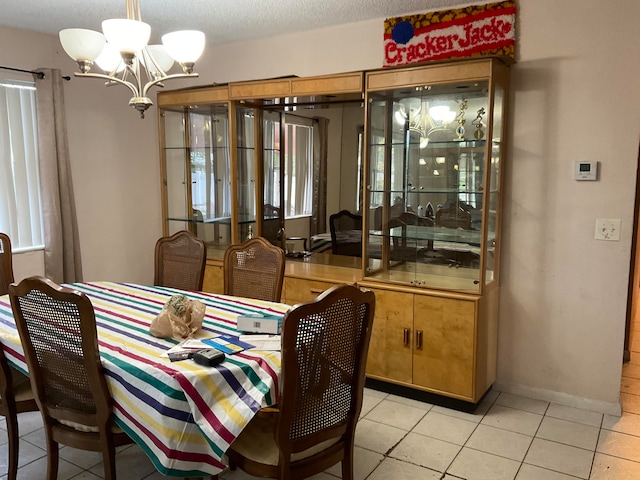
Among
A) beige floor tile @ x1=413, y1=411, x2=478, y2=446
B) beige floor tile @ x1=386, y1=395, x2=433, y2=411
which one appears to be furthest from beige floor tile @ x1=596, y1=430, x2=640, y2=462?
beige floor tile @ x1=386, y1=395, x2=433, y2=411

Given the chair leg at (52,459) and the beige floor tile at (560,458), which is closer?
the chair leg at (52,459)

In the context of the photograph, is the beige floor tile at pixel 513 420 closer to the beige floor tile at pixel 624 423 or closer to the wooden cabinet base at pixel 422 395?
the wooden cabinet base at pixel 422 395

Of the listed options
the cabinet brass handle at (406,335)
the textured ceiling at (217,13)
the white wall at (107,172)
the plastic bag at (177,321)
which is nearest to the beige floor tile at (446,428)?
the cabinet brass handle at (406,335)

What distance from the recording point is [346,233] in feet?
12.6

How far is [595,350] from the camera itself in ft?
9.95

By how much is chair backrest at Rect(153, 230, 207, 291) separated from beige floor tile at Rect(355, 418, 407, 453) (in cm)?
130

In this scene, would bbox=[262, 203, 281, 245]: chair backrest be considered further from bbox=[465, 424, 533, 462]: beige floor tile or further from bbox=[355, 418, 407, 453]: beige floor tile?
bbox=[465, 424, 533, 462]: beige floor tile

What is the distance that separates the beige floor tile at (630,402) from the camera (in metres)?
3.09

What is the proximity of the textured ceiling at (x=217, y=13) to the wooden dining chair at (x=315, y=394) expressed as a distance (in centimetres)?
217

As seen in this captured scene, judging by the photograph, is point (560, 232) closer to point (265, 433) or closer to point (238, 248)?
point (238, 248)

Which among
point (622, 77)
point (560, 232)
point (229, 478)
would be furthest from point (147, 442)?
point (622, 77)

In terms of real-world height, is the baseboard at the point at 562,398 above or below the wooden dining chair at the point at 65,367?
below

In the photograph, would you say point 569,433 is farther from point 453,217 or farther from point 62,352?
point 62,352

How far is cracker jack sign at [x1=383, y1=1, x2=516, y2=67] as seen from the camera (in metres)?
3.04
